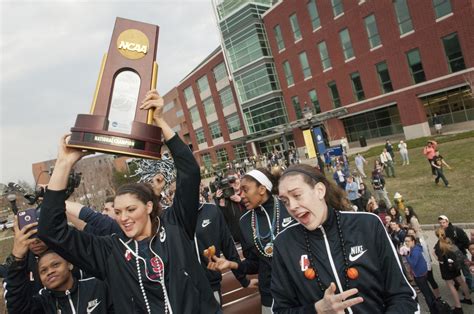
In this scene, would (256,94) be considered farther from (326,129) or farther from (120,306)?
(120,306)

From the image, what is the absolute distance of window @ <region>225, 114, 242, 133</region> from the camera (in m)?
44.1

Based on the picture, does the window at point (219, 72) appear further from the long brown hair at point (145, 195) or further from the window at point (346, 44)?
the long brown hair at point (145, 195)

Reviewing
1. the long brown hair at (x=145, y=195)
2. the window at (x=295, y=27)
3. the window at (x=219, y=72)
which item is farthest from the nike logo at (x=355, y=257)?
the window at (x=219, y=72)

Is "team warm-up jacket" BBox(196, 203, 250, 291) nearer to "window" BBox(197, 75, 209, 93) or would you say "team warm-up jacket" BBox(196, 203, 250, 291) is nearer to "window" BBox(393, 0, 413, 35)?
"window" BBox(393, 0, 413, 35)

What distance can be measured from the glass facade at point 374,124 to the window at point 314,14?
944 centimetres

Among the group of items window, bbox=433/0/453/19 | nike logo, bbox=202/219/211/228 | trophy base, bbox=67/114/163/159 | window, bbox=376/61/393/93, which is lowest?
nike logo, bbox=202/219/211/228

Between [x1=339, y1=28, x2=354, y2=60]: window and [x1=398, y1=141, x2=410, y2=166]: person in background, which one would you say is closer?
[x1=398, y1=141, x2=410, y2=166]: person in background

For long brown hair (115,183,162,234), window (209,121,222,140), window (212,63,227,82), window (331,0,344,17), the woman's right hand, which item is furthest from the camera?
window (209,121,222,140)

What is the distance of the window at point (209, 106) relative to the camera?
48344 millimetres

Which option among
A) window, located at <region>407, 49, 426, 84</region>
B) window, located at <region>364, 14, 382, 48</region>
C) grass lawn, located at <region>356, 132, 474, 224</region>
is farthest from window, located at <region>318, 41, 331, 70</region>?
grass lawn, located at <region>356, 132, 474, 224</region>

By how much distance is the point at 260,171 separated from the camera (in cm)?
424

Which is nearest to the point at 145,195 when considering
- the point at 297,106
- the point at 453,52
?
the point at 453,52

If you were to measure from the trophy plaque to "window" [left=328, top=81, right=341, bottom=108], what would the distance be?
31.7 metres

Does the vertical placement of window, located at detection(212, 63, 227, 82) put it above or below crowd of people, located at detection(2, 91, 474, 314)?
above
